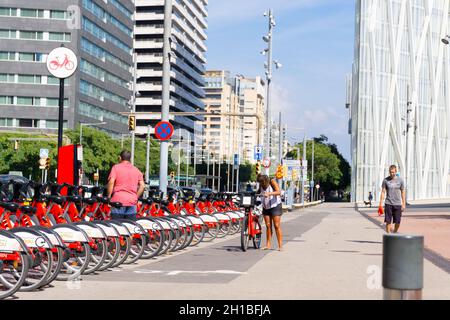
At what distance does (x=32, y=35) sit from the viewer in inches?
3669

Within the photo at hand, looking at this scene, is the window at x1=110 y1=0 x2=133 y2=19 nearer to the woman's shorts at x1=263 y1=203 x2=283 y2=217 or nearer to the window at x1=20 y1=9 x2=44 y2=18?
the window at x1=20 y1=9 x2=44 y2=18

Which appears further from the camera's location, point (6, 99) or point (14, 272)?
point (6, 99)

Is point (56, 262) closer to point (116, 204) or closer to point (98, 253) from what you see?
point (98, 253)

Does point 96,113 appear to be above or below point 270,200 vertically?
above

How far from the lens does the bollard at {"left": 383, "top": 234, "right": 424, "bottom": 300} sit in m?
5.28

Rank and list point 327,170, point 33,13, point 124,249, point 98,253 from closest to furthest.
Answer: point 98,253, point 124,249, point 33,13, point 327,170

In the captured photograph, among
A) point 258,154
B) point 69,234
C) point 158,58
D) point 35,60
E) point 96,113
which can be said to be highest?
point 158,58

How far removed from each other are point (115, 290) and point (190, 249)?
290 inches

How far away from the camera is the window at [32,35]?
93.1 metres

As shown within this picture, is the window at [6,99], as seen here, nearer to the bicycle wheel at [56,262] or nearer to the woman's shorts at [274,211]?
the woman's shorts at [274,211]

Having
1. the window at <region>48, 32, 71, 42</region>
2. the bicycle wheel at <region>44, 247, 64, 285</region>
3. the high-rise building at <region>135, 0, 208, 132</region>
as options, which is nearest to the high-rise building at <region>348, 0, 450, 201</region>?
the window at <region>48, 32, 71, 42</region>

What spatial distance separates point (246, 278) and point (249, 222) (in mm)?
5702

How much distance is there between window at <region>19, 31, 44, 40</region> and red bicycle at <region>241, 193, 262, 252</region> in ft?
261

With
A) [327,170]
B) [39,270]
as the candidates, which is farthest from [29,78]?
[39,270]
